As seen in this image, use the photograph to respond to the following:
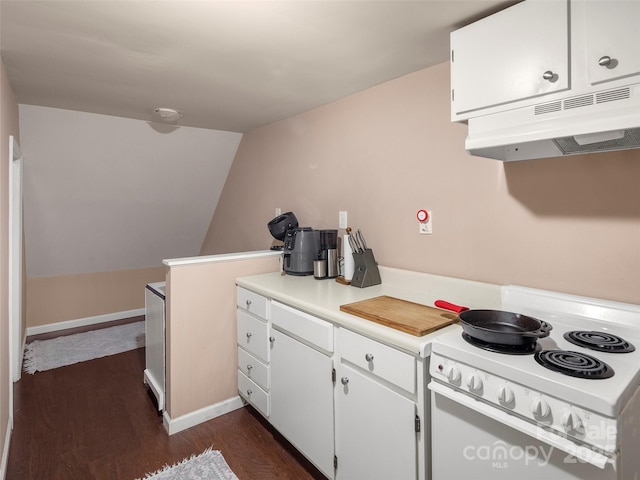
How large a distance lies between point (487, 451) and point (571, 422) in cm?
29

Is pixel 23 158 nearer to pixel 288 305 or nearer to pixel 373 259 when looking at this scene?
pixel 288 305

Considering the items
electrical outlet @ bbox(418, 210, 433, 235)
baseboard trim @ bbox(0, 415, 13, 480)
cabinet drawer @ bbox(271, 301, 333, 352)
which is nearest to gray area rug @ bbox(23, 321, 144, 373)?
baseboard trim @ bbox(0, 415, 13, 480)

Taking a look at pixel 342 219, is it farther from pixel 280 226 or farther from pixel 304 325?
pixel 304 325

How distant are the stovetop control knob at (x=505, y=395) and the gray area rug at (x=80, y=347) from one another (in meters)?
3.42

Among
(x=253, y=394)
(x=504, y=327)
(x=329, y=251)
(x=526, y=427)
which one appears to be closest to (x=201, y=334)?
(x=253, y=394)

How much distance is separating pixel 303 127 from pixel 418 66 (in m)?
1.14

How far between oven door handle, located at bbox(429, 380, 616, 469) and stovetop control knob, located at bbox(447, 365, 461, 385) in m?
0.04

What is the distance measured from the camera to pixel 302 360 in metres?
1.78

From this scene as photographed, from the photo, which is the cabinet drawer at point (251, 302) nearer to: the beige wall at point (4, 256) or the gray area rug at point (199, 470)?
the gray area rug at point (199, 470)

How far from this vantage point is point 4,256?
1.94 metres

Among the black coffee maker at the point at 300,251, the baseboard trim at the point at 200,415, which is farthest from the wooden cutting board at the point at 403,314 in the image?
the baseboard trim at the point at 200,415

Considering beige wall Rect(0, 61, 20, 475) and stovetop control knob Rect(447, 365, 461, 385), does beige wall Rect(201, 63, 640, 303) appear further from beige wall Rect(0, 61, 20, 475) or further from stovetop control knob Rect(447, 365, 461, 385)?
beige wall Rect(0, 61, 20, 475)

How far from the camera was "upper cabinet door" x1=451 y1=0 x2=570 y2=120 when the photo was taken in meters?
1.15

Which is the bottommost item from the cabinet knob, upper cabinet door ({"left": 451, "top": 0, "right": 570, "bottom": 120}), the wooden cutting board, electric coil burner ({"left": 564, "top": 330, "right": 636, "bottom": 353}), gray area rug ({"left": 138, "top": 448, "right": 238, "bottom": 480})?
gray area rug ({"left": 138, "top": 448, "right": 238, "bottom": 480})
